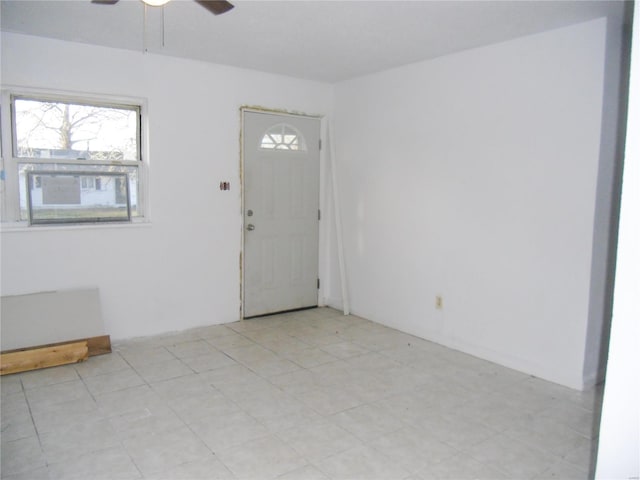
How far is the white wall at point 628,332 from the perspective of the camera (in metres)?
0.61

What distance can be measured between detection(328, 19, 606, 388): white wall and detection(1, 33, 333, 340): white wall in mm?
1241

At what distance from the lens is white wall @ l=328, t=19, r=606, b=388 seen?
3211 millimetres

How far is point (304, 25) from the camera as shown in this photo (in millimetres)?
3242

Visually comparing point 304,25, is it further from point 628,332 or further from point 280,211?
point 628,332

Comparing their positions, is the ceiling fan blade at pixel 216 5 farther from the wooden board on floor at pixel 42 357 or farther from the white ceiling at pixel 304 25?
the wooden board on floor at pixel 42 357

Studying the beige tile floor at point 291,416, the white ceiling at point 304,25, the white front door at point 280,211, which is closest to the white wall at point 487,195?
the white ceiling at point 304,25

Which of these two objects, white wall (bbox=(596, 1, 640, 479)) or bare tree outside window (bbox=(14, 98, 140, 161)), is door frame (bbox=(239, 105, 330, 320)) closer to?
bare tree outside window (bbox=(14, 98, 140, 161))

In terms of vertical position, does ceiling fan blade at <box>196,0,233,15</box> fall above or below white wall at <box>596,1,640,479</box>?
above

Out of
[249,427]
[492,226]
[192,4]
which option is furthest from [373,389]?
[192,4]

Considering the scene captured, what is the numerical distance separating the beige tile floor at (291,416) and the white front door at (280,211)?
1029 millimetres

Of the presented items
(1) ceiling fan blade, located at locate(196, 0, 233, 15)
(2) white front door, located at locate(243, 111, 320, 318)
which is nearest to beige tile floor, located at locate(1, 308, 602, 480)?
(2) white front door, located at locate(243, 111, 320, 318)

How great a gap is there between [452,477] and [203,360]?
2.16m

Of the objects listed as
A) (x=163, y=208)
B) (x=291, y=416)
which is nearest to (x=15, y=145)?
(x=163, y=208)

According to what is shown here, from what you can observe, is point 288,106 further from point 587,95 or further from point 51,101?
point 587,95
